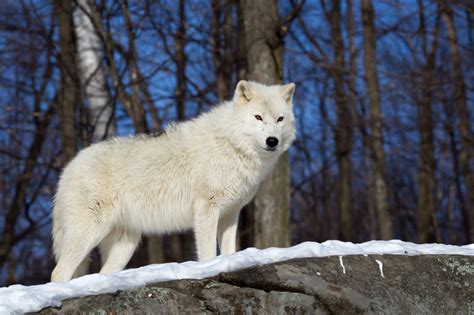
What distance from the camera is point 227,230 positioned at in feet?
23.9

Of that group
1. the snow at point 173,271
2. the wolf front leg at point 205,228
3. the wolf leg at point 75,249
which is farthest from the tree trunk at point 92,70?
the snow at point 173,271

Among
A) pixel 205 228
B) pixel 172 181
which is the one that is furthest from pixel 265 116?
pixel 205 228

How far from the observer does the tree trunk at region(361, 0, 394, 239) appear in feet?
55.0

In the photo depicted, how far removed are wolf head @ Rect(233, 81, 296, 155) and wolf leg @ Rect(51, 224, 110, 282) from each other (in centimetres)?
192

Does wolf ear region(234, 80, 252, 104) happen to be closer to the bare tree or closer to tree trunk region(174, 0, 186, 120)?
tree trunk region(174, 0, 186, 120)

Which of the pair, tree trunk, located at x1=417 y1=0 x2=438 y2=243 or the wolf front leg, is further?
tree trunk, located at x1=417 y1=0 x2=438 y2=243

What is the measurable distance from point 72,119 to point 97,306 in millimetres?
10071

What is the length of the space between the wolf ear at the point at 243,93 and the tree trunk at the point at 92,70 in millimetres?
7690

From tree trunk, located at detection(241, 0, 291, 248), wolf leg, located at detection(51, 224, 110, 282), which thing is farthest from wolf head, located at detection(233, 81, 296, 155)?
tree trunk, located at detection(241, 0, 291, 248)

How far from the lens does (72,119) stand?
560 inches

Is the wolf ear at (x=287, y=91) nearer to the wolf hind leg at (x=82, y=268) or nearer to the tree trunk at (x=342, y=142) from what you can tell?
the wolf hind leg at (x=82, y=268)

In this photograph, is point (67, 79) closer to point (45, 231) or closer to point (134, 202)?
point (134, 202)

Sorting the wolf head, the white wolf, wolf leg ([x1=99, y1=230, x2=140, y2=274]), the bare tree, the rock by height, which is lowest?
the rock

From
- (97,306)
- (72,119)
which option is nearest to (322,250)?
(97,306)
